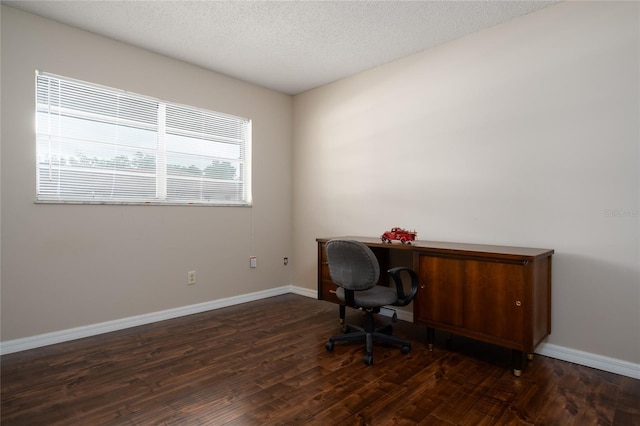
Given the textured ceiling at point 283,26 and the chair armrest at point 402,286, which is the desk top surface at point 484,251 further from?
the textured ceiling at point 283,26

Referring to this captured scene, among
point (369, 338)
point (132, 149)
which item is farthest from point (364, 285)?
point (132, 149)

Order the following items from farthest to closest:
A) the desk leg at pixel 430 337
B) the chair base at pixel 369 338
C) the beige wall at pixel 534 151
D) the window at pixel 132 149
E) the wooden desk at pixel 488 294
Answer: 1. the window at pixel 132 149
2. the desk leg at pixel 430 337
3. the chair base at pixel 369 338
4. the beige wall at pixel 534 151
5. the wooden desk at pixel 488 294

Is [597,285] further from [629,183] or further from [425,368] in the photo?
[425,368]

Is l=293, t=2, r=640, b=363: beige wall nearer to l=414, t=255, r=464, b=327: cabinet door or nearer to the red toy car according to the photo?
the red toy car

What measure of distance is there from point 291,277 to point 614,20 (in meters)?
3.99

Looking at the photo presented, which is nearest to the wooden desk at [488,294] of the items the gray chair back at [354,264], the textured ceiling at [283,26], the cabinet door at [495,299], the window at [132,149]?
the cabinet door at [495,299]

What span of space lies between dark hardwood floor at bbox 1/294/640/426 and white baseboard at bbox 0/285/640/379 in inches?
2.8

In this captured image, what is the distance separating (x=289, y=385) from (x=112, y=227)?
86.0 inches

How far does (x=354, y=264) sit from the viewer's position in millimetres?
2492

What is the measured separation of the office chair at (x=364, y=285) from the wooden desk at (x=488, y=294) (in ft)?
0.63

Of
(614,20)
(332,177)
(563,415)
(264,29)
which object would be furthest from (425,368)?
(264,29)

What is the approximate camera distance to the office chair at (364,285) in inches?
96.5

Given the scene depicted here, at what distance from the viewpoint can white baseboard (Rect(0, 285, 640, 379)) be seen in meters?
2.34

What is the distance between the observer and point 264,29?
2941 mm
